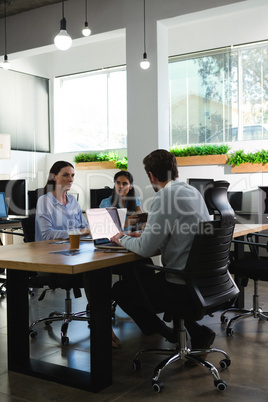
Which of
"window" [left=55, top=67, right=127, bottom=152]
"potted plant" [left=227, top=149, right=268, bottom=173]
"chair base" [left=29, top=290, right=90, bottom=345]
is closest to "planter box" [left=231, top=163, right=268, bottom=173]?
"potted plant" [left=227, top=149, right=268, bottom=173]

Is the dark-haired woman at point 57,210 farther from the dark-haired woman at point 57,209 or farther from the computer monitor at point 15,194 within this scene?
the computer monitor at point 15,194

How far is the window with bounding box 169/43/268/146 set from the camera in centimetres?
789

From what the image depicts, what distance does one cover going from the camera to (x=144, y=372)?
2824 millimetres

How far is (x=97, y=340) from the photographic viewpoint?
2.53 m

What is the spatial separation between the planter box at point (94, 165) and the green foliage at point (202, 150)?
1.62 metres

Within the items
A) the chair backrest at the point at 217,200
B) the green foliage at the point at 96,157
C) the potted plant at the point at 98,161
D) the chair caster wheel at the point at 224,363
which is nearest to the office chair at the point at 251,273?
the chair backrest at the point at 217,200

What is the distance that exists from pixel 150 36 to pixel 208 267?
4.62 meters

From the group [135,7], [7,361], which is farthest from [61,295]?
[135,7]

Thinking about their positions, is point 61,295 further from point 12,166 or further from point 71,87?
point 71,87

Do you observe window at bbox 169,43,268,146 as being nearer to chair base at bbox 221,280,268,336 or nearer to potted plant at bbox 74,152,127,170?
potted plant at bbox 74,152,127,170

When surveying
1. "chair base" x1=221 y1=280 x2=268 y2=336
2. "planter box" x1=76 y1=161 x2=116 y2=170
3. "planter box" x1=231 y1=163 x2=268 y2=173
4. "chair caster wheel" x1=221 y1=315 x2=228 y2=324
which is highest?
"planter box" x1=76 y1=161 x2=116 y2=170

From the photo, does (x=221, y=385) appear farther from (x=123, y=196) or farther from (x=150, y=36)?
(x=150, y=36)

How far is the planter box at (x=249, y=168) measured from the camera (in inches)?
289

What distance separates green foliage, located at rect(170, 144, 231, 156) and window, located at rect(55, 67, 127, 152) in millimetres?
1977
